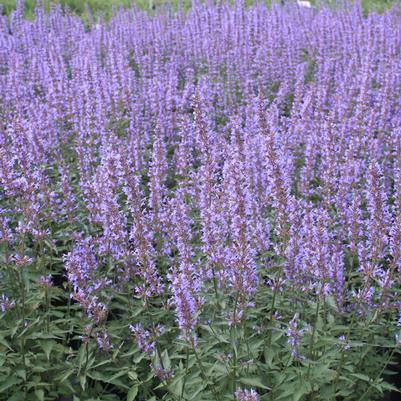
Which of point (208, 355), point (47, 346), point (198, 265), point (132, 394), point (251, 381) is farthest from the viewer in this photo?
→ point (198, 265)

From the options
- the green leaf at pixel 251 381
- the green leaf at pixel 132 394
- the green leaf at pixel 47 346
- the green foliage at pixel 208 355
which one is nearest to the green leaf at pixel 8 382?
the green foliage at pixel 208 355

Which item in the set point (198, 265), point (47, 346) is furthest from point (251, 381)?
point (47, 346)

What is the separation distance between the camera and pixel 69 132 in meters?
7.74

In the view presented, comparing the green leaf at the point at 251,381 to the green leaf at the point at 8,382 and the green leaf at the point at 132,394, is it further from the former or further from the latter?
the green leaf at the point at 8,382

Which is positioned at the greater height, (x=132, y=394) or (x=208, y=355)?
(x=208, y=355)

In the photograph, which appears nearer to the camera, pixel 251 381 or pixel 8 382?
pixel 251 381

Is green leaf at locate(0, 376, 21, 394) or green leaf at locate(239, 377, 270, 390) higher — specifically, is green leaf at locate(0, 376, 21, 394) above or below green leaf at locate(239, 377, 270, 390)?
below

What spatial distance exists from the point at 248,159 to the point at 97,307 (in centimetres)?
230

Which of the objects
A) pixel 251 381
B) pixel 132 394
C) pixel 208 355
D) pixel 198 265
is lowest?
pixel 132 394

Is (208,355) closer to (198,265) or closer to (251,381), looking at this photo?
(251,381)

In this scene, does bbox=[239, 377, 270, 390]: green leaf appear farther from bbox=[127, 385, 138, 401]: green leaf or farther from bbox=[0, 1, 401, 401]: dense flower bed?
bbox=[127, 385, 138, 401]: green leaf

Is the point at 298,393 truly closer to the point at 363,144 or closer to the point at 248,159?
the point at 248,159

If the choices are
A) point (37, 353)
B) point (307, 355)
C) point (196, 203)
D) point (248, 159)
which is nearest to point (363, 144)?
point (248, 159)

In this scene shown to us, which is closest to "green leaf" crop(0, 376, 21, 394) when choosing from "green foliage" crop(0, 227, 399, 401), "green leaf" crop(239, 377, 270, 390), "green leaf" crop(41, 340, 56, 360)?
"green foliage" crop(0, 227, 399, 401)
